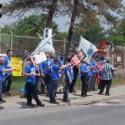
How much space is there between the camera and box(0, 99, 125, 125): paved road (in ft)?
50.0

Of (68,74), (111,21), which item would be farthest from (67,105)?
(111,21)

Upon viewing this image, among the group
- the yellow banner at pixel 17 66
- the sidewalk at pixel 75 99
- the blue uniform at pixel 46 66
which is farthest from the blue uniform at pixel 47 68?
the yellow banner at pixel 17 66

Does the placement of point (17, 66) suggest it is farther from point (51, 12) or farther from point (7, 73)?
point (51, 12)

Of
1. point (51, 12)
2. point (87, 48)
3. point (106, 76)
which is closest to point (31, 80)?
point (87, 48)

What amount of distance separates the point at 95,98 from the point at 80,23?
1026 cm

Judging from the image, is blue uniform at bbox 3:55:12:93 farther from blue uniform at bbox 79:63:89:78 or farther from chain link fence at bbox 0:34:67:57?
chain link fence at bbox 0:34:67:57

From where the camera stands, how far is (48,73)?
2069 cm

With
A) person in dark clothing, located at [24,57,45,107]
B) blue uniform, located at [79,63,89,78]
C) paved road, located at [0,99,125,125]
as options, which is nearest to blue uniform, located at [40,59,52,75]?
person in dark clothing, located at [24,57,45,107]

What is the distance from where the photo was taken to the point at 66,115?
1716cm

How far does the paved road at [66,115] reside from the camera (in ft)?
50.0

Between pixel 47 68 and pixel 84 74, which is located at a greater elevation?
pixel 47 68

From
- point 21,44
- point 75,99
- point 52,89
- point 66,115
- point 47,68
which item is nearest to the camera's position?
point 66,115

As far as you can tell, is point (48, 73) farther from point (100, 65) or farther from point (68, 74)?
point (100, 65)

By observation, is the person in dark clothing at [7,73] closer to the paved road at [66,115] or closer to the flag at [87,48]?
the paved road at [66,115]
